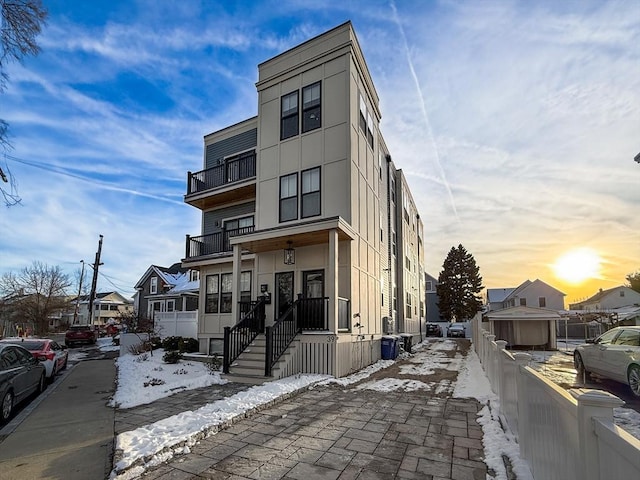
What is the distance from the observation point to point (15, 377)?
743 centimetres

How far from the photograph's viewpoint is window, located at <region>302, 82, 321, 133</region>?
13180mm

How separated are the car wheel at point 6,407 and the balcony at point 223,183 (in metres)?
9.78

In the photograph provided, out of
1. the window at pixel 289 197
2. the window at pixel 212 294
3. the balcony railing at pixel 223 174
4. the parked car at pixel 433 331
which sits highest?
the balcony railing at pixel 223 174

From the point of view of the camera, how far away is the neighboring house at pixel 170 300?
1669cm

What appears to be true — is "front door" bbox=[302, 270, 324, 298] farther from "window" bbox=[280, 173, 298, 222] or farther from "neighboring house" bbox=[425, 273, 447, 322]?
"neighboring house" bbox=[425, 273, 447, 322]

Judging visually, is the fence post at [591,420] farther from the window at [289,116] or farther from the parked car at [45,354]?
the parked car at [45,354]

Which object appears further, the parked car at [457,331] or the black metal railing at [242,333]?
the parked car at [457,331]

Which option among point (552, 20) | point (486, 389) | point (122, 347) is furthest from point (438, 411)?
point (122, 347)

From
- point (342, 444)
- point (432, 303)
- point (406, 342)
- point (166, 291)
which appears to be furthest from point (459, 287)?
point (342, 444)

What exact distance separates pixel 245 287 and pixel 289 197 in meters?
3.99

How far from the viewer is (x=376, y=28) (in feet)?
36.3


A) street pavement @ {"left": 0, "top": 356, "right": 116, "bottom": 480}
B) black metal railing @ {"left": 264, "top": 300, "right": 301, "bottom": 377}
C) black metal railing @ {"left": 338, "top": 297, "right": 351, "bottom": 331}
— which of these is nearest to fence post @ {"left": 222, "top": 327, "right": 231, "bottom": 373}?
black metal railing @ {"left": 264, "top": 300, "right": 301, "bottom": 377}

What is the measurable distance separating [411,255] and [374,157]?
42.9ft

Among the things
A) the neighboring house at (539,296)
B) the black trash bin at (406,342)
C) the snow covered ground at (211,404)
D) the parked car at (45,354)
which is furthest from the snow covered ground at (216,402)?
the neighboring house at (539,296)
